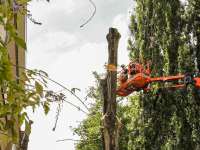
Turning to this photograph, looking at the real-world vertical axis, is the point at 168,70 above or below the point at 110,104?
above

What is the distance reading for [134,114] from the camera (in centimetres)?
1223

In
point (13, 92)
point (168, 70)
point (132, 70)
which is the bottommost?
point (13, 92)

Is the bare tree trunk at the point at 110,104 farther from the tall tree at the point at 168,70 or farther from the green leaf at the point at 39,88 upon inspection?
the tall tree at the point at 168,70

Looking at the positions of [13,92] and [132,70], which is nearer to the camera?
[13,92]

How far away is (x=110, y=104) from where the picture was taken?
2.42 m

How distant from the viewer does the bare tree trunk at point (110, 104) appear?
2.35 m

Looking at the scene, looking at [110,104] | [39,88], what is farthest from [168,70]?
[39,88]

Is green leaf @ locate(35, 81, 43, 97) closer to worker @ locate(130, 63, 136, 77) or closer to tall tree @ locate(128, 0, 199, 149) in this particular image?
worker @ locate(130, 63, 136, 77)

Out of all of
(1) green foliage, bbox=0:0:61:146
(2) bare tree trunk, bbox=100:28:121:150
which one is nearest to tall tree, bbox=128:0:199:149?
(2) bare tree trunk, bbox=100:28:121:150

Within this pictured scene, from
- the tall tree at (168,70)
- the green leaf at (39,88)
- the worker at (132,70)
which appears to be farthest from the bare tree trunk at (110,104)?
the tall tree at (168,70)

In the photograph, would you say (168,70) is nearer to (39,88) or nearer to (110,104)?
(110,104)

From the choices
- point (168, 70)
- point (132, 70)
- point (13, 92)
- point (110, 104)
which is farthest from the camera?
point (168, 70)

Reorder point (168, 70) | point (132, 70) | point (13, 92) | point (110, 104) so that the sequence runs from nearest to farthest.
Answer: point (13, 92) → point (110, 104) → point (132, 70) → point (168, 70)

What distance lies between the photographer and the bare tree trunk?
2.35 meters
